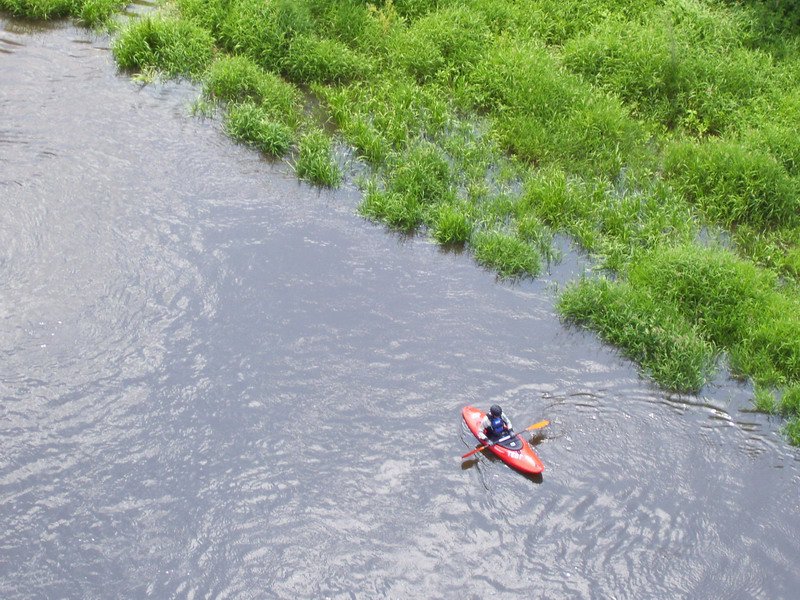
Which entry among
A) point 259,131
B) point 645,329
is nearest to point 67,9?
point 259,131

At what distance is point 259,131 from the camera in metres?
11.5

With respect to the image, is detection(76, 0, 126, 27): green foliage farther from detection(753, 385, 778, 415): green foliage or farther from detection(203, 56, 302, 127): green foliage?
detection(753, 385, 778, 415): green foliage

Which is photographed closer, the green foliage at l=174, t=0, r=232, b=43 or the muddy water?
the muddy water

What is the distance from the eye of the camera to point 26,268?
9.45 meters

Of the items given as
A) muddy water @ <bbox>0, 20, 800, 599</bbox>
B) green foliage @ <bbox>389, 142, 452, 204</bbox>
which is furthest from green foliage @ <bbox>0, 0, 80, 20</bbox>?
green foliage @ <bbox>389, 142, 452, 204</bbox>

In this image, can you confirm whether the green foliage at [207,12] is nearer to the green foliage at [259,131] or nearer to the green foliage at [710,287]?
the green foliage at [259,131]

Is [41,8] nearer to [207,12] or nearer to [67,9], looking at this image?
[67,9]

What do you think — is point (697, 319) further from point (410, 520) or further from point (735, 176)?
point (410, 520)

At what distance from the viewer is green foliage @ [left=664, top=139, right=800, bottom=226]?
11.0 metres

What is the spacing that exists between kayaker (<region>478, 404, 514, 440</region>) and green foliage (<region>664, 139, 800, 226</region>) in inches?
176

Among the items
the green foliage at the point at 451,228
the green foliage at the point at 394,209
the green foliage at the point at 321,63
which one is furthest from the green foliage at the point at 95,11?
the green foliage at the point at 451,228

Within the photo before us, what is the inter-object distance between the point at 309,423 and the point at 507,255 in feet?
10.7

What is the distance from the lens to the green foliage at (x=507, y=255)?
33.3 ft

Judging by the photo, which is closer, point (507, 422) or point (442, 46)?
point (507, 422)
